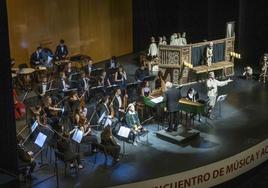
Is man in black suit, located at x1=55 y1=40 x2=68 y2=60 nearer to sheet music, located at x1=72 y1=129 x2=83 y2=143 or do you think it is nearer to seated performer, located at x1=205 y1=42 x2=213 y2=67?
seated performer, located at x1=205 y1=42 x2=213 y2=67

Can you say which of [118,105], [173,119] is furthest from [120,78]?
[173,119]

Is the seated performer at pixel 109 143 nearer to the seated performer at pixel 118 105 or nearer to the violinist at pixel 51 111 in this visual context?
the violinist at pixel 51 111

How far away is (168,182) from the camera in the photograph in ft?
43.3

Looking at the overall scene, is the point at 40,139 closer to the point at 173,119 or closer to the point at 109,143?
the point at 109,143

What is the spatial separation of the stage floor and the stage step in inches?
4.8

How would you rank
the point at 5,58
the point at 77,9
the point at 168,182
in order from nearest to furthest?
the point at 5,58 → the point at 168,182 → the point at 77,9

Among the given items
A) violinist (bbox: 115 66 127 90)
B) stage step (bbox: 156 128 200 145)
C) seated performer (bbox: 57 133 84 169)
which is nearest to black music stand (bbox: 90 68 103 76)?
violinist (bbox: 115 66 127 90)

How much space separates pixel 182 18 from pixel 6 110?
1561 centimetres

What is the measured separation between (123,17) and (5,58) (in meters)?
13.9

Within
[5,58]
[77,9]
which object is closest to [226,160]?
[5,58]

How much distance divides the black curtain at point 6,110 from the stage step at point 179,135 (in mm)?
4930

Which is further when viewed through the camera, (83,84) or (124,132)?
(83,84)

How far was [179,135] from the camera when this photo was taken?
16.2 meters

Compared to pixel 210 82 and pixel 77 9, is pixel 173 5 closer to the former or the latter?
pixel 77 9
